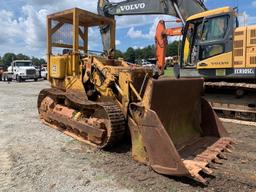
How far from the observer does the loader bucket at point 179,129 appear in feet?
15.2

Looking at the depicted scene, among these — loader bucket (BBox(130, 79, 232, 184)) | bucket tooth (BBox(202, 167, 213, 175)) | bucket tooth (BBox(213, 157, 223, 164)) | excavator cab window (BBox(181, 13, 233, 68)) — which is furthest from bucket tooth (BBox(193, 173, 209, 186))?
excavator cab window (BBox(181, 13, 233, 68))

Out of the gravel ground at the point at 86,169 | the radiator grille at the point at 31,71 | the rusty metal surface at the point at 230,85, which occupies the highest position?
the radiator grille at the point at 31,71

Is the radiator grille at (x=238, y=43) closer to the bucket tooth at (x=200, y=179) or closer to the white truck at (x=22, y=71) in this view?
the bucket tooth at (x=200, y=179)

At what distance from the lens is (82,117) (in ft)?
22.0

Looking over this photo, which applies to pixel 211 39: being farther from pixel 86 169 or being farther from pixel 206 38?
pixel 86 169

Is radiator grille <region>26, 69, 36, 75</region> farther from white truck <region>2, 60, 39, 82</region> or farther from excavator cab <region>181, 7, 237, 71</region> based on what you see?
excavator cab <region>181, 7, 237, 71</region>

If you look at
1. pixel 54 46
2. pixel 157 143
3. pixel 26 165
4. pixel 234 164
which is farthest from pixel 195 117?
pixel 54 46

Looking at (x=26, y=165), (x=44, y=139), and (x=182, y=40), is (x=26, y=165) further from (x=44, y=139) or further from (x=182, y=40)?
(x=182, y=40)

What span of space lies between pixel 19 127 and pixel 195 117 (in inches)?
163

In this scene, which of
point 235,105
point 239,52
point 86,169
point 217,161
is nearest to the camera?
point 86,169

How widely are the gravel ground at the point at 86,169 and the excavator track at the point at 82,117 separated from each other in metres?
0.21

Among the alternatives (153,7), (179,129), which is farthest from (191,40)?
(179,129)

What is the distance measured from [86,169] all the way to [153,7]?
9.31m

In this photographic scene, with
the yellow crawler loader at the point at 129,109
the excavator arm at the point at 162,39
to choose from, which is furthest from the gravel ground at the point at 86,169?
the excavator arm at the point at 162,39
